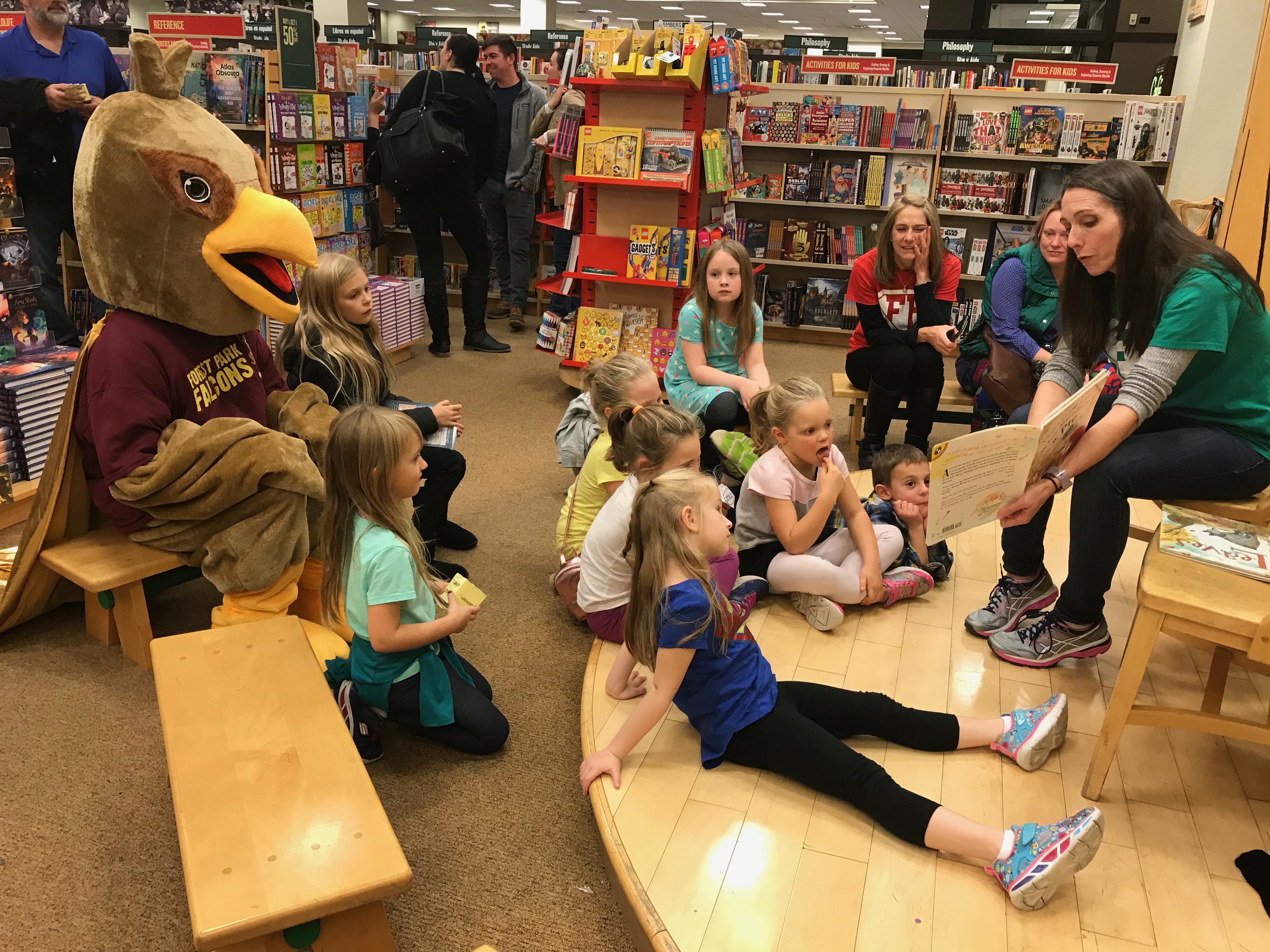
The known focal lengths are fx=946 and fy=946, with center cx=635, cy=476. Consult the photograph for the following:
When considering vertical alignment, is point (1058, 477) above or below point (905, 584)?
above

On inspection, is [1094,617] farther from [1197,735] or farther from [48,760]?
[48,760]

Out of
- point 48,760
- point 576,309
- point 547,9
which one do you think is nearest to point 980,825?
point 48,760

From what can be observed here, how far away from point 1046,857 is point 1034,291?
108 inches

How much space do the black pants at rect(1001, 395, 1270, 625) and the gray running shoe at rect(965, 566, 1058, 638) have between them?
0.23m

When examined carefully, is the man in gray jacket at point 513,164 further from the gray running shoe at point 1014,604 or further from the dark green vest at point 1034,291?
the gray running shoe at point 1014,604

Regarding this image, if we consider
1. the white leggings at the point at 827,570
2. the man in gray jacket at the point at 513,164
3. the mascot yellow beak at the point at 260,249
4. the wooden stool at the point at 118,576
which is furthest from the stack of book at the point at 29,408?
the man in gray jacket at the point at 513,164

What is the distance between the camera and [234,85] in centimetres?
512

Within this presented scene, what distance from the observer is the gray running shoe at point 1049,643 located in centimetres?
231

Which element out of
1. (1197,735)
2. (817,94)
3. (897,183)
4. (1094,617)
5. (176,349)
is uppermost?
(817,94)

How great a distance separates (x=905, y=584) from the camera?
265 cm

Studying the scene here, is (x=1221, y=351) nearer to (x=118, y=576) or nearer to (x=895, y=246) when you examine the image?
(x=895, y=246)

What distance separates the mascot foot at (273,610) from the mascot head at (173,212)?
643mm

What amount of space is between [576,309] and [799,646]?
10.5 ft

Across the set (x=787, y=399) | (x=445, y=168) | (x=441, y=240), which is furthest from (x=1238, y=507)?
(x=441, y=240)
